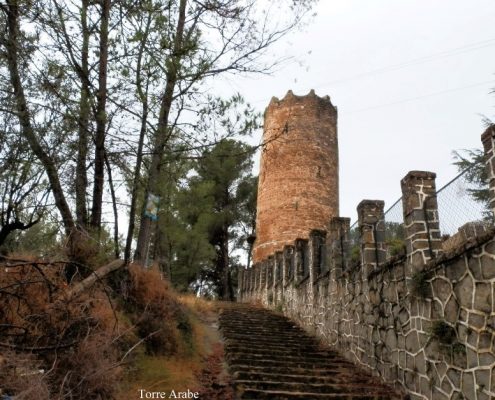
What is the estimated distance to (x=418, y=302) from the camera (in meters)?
5.73

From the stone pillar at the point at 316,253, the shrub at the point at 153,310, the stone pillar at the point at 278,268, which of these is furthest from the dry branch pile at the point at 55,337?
the stone pillar at the point at 278,268

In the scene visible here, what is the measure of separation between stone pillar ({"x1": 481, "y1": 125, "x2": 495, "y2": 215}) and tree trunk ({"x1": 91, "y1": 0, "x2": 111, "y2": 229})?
17.8 feet

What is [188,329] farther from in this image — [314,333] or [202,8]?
[202,8]

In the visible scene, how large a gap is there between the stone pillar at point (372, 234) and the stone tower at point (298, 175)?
13439 mm

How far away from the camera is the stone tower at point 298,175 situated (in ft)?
71.4

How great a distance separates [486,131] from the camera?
458 cm

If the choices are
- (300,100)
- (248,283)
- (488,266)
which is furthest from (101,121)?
(300,100)

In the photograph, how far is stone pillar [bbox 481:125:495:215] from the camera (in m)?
4.38

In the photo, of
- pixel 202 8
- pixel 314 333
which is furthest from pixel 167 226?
pixel 202 8

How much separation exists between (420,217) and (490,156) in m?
1.64

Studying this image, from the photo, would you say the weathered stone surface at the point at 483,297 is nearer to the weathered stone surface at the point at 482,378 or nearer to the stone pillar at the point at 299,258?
the weathered stone surface at the point at 482,378

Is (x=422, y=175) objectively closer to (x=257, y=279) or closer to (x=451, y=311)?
(x=451, y=311)

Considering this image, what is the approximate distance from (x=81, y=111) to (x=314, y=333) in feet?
21.8

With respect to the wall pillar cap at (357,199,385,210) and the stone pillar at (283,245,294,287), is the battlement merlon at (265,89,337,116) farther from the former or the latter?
the wall pillar cap at (357,199,385,210)
